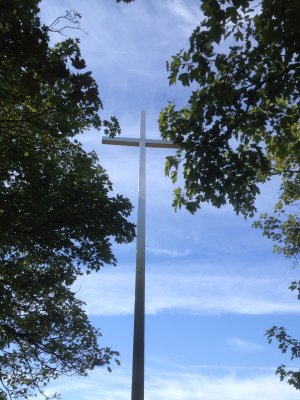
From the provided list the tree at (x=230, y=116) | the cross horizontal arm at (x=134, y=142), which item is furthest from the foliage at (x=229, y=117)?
the cross horizontal arm at (x=134, y=142)

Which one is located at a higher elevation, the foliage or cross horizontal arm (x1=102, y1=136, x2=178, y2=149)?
cross horizontal arm (x1=102, y1=136, x2=178, y2=149)

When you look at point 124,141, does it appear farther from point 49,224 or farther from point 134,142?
point 49,224

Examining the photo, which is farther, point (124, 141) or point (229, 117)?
point (124, 141)

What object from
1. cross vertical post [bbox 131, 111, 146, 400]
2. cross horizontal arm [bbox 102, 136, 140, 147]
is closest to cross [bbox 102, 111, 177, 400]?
cross vertical post [bbox 131, 111, 146, 400]

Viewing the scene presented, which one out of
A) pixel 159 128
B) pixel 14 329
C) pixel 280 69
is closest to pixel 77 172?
pixel 159 128

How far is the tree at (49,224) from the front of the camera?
7.93 m

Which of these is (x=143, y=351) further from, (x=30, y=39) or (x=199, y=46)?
(x=30, y=39)

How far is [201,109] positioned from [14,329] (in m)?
6.14

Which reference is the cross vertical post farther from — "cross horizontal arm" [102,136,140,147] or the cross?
"cross horizontal arm" [102,136,140,147]

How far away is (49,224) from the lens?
8.16 m

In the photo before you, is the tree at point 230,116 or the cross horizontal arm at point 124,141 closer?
the tree at point 230,116

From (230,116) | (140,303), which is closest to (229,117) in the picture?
(230,116)

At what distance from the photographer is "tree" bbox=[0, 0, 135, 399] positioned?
7930 mm

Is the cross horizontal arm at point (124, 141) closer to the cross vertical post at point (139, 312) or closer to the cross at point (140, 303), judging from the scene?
the cross at point (140, 303)
